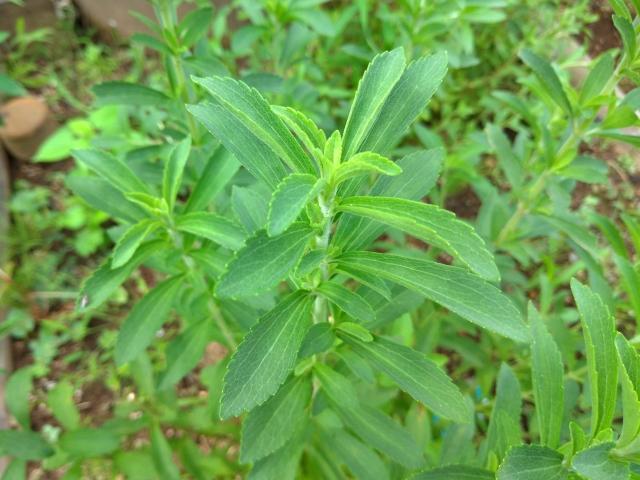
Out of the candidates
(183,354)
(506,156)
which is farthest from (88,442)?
(506,156)

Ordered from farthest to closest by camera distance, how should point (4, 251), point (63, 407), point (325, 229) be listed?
1. point (4, 251)
2. point (63, 407)
3. point (325, 229)

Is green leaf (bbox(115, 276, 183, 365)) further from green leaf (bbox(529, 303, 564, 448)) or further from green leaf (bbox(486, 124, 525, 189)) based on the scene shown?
green leaf (bbox(486, 124, 525, 189))

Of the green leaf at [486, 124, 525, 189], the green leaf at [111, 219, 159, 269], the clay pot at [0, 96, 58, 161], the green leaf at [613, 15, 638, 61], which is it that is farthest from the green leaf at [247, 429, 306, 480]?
the clay pot at [0, 96, 58, 161]

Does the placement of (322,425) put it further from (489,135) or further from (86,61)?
(86,61)

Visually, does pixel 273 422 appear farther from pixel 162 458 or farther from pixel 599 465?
pixel 162 458

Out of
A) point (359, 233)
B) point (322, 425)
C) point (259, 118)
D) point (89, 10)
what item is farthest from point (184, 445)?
Result: point (89, 10)
